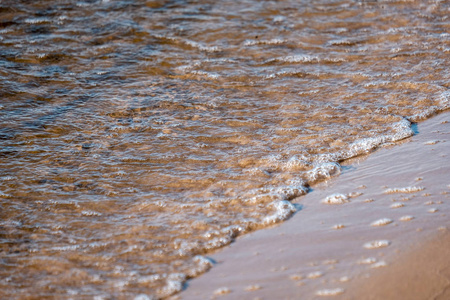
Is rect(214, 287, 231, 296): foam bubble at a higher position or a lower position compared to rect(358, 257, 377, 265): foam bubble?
lower

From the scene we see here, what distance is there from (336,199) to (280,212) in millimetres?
400

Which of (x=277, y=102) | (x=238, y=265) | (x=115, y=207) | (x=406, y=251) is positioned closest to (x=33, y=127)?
(x=115, y=207)

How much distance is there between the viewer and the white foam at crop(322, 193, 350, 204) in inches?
135

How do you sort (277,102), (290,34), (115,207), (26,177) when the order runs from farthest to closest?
(290,34) < (277,102) < (26,177) < (115,207)

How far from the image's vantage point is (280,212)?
3.37m

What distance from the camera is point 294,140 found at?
14.5 ft

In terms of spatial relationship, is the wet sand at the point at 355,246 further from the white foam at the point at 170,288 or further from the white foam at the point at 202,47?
the white foam at the point at 202,47

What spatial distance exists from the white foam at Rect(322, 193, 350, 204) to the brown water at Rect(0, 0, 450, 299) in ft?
0.74

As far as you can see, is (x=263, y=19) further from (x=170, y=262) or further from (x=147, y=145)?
(x=170, y=262)

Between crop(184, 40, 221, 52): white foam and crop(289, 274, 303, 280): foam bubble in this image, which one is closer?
crop(289, 274, 303, 280): foam bubble

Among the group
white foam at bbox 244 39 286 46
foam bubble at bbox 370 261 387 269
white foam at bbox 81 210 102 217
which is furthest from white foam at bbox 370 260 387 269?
white foam at bbox 244 39 286 46

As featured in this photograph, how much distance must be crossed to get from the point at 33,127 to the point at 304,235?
9.51 feet

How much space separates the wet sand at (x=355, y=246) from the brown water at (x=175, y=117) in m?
0.20

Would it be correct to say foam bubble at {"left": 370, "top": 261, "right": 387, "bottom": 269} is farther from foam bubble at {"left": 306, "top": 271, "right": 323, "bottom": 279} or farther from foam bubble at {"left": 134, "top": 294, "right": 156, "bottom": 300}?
foam bubble at {"left": 134, "top": 294, "right": 156, "bottom": 300}
